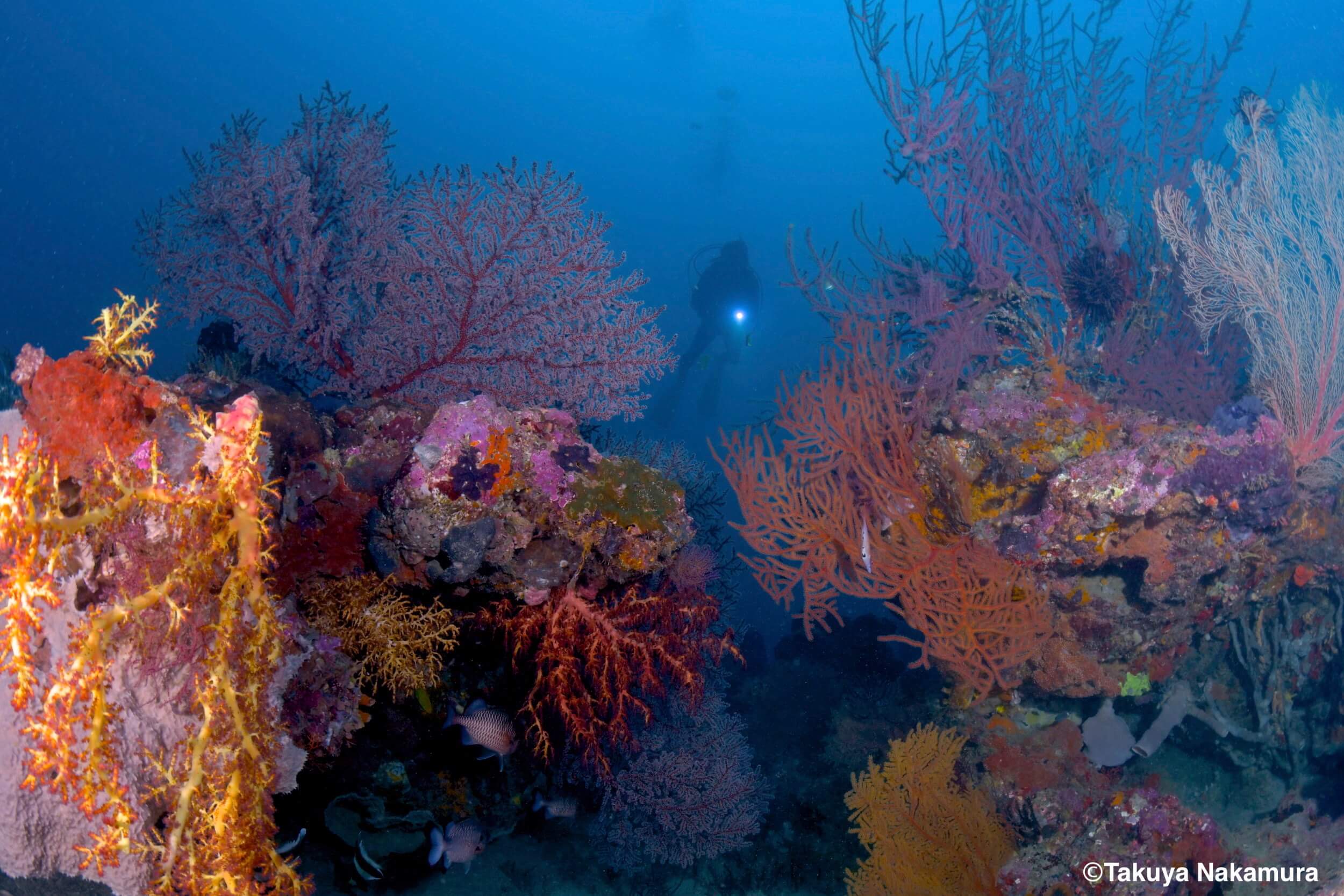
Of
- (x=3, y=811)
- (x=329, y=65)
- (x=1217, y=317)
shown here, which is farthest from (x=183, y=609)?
(x=329, y=65)

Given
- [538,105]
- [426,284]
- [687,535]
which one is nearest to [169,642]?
[687,535]

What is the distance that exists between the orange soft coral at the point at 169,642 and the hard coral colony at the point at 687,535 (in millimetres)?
16

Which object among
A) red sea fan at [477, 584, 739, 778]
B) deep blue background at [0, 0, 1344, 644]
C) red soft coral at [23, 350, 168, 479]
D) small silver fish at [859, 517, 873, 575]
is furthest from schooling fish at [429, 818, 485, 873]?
deep blue background at [0, 0, 1344, 644]

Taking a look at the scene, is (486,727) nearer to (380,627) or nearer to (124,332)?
(380,627)

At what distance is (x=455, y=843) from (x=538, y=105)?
379 ft

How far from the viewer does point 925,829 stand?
15.5ft

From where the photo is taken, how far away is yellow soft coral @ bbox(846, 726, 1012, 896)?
447 centimetres

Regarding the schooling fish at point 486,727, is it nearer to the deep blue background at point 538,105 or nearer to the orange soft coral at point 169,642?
the orange soft coral at point 169,642

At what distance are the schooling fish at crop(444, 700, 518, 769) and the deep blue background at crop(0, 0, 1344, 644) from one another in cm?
4588

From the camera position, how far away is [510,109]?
9844 cm

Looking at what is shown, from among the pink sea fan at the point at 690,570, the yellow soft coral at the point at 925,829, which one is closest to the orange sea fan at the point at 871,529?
the yellow soft coral at the point at 925,829

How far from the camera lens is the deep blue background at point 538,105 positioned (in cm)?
6356

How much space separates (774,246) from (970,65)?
75950 millimetres

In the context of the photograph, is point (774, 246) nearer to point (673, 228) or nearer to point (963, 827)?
point (673, 228)
